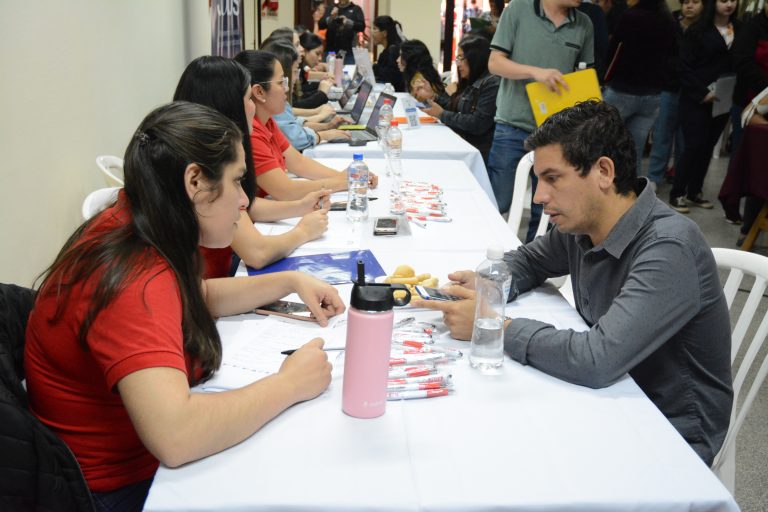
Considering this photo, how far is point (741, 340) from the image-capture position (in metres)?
1.64

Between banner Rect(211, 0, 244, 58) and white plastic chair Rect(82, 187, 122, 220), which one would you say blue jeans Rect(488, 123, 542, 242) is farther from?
banner Rect(211, 0, 244, 58)

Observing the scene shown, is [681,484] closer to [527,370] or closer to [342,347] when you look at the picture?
[527,370]

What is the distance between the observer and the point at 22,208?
2.18 m

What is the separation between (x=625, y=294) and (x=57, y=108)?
2.06 metres

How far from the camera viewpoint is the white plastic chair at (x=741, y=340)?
1.47m

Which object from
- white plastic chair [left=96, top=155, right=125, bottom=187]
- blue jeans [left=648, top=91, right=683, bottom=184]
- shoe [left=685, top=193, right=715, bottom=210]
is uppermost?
white plastic chair [left=96, top=155, right=125, bottom=187]

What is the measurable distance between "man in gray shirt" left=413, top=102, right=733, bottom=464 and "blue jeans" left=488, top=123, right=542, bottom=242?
6.64 feet

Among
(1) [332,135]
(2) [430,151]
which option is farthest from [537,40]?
(1) [332,135]

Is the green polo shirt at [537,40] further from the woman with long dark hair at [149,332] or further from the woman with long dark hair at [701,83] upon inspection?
the woman with long dark hair at [149,332]

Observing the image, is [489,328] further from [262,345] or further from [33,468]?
[33,468]

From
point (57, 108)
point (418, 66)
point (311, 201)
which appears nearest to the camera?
point (311, 201)

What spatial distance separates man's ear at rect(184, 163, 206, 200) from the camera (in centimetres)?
116

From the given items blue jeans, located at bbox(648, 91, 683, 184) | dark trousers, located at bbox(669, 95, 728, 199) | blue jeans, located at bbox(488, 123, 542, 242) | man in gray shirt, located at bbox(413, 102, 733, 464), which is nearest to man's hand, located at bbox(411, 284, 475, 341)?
man in gray shirt, located at bbox(413, 102, 733, 464)

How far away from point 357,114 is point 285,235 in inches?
101
